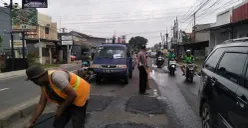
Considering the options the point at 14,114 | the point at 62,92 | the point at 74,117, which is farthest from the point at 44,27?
the point at 62,92

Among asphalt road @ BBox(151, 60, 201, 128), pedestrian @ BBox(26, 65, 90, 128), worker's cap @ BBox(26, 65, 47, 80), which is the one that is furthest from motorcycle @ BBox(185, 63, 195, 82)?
worker's cap @ BBox(26, 65, 47, 80)

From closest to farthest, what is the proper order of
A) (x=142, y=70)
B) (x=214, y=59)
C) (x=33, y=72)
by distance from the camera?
(x=33, y=72) < (x=214, y=59) < (x=142, y=70)

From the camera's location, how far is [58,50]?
143ft

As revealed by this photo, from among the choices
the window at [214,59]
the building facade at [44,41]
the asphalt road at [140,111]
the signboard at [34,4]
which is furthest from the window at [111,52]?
the building facade at [44,41]

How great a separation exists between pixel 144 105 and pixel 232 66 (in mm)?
4450

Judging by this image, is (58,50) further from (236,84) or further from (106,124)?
(236,84)

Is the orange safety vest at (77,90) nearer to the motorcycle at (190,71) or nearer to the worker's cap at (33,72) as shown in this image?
the worker's cap at (33,72)

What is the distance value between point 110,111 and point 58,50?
37137 mm

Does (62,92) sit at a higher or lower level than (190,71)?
higher

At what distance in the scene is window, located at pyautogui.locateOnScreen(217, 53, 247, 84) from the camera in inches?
152

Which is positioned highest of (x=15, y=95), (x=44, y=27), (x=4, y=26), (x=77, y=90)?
(x=44, y=27)

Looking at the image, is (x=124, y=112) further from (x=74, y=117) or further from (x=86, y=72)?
(x=86, y=72)

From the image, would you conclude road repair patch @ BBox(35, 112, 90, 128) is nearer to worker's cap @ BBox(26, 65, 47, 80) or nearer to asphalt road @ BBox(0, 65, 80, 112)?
asphalt road @ BBox(0, 65, 80, 112)

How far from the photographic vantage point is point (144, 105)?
8.45m
